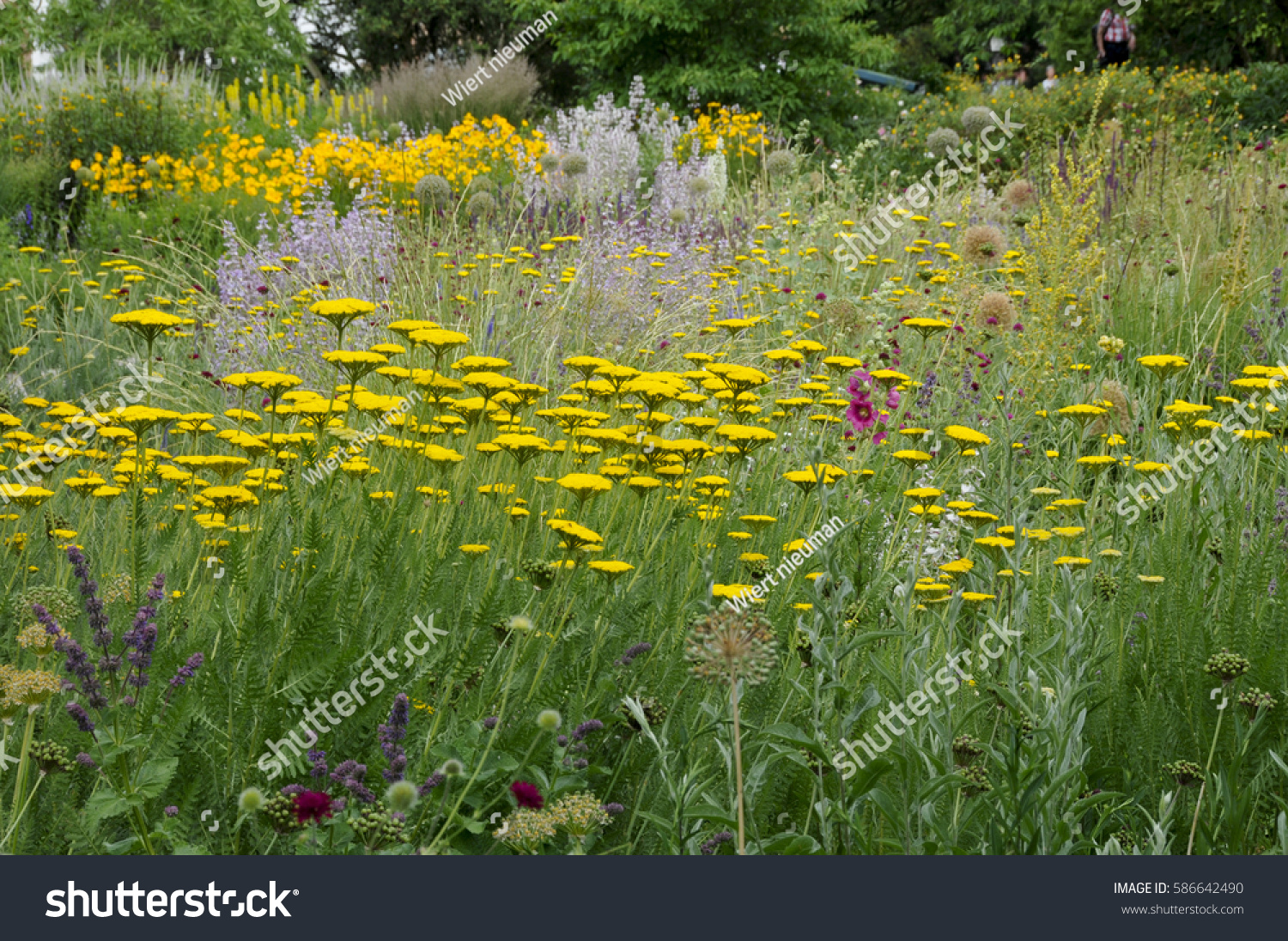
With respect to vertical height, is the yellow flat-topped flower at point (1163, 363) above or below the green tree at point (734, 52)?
below

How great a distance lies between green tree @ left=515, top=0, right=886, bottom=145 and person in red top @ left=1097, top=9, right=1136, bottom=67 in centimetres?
446

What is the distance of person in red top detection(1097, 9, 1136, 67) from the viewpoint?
64.0 feet

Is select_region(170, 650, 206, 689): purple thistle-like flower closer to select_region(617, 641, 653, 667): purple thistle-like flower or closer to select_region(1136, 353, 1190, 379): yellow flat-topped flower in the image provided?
select_region(617, 641, 653, 667): purple thistle-like flower

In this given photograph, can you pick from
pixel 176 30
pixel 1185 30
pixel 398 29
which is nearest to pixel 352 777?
pixel 1185 30

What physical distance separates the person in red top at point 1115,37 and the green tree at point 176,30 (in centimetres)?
1578

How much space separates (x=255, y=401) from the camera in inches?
221

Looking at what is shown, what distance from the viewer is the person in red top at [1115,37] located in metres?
19.5

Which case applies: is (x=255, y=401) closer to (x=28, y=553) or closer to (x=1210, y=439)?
(x=28, y=553)

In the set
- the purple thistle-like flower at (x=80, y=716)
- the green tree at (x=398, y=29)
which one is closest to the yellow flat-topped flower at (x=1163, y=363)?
the purple thistle-like flower at (x=80, y=716)

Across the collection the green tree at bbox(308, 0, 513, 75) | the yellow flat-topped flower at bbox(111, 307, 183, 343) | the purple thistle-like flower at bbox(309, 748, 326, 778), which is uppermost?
the green tree at bbox(308, 0, 513, 75)

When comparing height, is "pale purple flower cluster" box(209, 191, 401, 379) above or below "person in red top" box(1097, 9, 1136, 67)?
below

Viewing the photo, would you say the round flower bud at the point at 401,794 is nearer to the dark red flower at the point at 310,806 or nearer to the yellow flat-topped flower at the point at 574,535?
the dark red flower at the point at 310,806

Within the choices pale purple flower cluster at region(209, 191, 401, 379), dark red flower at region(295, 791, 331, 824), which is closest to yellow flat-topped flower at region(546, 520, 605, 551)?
dark red flower at region(295, 791, 331, 824)

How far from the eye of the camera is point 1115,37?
1975 cm
